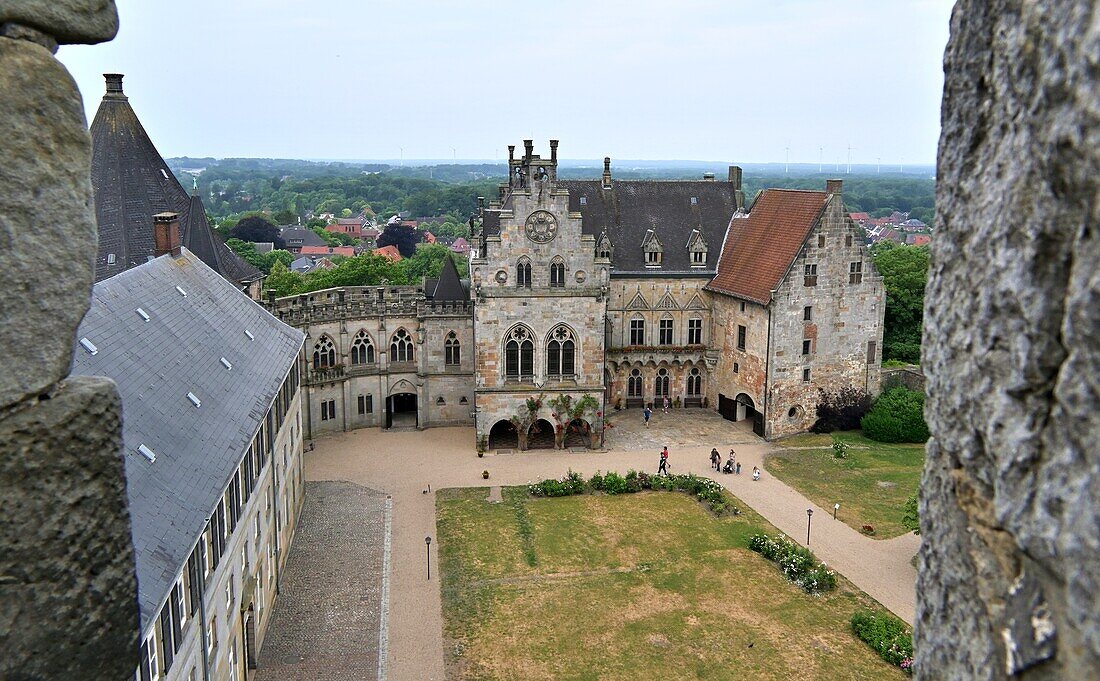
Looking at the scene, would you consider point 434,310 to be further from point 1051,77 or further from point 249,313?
point 1051,77

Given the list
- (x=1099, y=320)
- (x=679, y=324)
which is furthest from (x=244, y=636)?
(x=679, y=324)

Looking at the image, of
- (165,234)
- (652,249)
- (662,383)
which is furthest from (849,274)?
(165,234)

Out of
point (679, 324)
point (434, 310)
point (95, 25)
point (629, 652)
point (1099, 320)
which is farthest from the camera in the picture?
point (679, 324)

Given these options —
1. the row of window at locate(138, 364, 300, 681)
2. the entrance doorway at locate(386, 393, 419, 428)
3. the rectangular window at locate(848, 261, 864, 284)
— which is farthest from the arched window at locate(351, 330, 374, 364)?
the rectangular window at locate(848, 261, 864, 284)

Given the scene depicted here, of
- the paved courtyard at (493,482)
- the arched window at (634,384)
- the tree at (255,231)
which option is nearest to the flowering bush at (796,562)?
the paved courtyard at (493,482)

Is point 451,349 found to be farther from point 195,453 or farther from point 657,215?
point 195,453

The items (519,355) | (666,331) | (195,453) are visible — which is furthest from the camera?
(666,331)

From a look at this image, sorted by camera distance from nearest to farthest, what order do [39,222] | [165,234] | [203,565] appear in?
[39,222] → [203,565] → [165,234]
